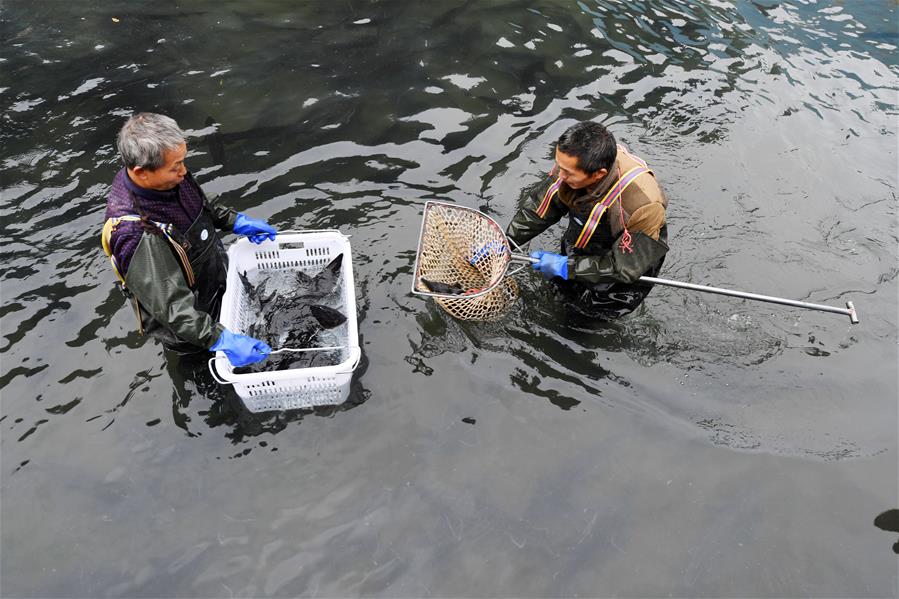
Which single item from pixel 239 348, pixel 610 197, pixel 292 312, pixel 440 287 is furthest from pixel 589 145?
pixel 239 348

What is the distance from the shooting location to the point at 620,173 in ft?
12.8

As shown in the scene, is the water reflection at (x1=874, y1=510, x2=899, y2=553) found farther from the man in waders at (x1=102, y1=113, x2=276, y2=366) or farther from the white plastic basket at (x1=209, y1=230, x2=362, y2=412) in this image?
the man in waders at (x1=102, y1=113, x2=276, y2=366)

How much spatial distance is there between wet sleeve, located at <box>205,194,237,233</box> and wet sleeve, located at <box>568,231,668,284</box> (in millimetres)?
2489

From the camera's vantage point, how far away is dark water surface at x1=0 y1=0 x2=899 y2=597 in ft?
11.6

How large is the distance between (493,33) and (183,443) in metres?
6.66

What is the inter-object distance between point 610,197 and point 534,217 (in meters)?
0.75

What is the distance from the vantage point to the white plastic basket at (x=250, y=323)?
351 cm

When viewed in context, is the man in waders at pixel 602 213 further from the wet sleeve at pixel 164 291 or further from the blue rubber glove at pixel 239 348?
the wet sleeve at pixel 164 291

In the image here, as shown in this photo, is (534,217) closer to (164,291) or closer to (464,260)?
(464,260)

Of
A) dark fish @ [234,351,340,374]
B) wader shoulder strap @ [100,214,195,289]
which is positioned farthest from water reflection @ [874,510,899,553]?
wader shoulder strap @ [100,214,195,289]

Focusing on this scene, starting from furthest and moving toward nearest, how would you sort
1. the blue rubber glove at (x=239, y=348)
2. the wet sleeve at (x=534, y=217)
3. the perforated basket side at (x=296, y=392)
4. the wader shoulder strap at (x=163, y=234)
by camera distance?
the wet sleeve at (x=534, y=217) < the perforated basket side at (x=296, y=392) < the blue rubber glove at (x=239, y=348) < the wader shoulder strap at (x=163, y=234)

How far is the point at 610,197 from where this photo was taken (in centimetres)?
392

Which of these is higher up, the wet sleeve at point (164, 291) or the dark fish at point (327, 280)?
the wet sleeve at point (164, 291)

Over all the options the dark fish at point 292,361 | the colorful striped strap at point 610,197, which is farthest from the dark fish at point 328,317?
the colorful striped strap at point 610,197
